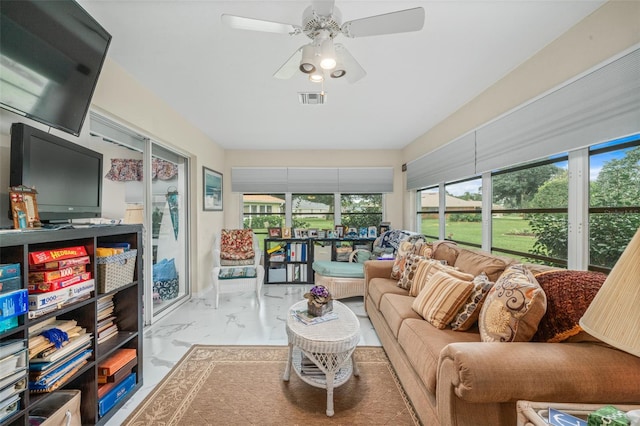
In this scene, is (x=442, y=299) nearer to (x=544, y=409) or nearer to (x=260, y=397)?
(x=544, y=409)

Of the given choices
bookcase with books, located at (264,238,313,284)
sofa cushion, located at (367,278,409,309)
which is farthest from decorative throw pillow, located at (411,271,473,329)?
bookcase with books, located at (264,238,313,284)

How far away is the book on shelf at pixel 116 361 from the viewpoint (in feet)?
5.18

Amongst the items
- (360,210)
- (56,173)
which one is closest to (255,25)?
(56,173)

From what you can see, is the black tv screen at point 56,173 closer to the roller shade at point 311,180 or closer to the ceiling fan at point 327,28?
the ceiling fan at point 327,28

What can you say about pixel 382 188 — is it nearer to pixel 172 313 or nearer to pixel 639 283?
pixel 172 313

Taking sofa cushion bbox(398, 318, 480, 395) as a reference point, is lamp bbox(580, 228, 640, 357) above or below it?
above

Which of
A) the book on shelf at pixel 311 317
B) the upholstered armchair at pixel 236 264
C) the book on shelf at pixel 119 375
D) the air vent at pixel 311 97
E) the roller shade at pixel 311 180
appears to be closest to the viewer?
the book on shelf at pixel 119 375

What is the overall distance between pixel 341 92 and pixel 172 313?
10.6 ft

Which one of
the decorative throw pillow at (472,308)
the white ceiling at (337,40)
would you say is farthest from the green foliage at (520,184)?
the decorative throw pillow at (472,308)

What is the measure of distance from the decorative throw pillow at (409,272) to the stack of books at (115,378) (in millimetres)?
2263

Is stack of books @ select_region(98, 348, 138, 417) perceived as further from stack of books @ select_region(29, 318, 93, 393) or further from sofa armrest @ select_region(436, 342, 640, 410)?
sofa armrest @ select_region(436, 342, 640, 410)

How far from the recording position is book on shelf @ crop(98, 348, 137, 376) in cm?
158

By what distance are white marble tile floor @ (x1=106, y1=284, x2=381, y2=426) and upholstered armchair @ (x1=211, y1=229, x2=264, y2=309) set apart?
0.77 ft

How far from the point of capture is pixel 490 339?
130cm
